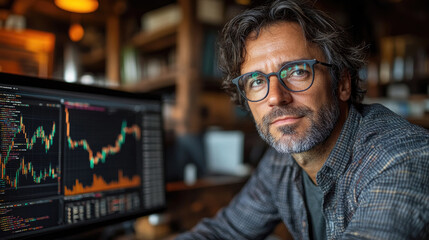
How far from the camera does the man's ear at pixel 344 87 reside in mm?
1179

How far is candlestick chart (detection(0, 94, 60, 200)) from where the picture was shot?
0.79 metres

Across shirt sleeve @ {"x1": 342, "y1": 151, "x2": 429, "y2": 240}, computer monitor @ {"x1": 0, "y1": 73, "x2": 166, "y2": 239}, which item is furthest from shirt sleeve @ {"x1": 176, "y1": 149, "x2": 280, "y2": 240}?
shirt sleeve @ {"x1": 342, "y1": 151, "x2": 429, "y2": 240}

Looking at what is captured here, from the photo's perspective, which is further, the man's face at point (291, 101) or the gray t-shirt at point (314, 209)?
the gray t-shirt at point (314, 209)

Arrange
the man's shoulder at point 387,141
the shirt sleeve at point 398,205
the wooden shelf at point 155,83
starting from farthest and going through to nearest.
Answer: the wooden shelf at point 155,83 < the man's shoulder at point 387,141 < the shirt sleeve at point 398,205

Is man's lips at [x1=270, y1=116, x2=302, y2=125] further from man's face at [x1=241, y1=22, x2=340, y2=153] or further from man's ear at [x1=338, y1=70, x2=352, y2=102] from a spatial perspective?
man's ear at [x1=338, y1=70, x2=352, y2=102]

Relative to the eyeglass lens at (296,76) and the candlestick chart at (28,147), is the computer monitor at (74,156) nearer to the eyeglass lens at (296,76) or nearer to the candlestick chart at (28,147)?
the candlestick chart at (28,147)

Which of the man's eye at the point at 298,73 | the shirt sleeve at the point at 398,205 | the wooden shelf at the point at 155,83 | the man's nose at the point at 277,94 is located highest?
the wooden shelf at the point at 155,83

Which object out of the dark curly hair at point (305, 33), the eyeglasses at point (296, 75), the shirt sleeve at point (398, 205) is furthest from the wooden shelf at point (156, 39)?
the shirt sleeve at point (398, 205)

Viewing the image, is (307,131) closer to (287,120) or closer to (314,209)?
(287,120)

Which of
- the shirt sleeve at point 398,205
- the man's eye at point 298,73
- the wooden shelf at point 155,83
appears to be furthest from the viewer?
the wooden shelf at point 155,83

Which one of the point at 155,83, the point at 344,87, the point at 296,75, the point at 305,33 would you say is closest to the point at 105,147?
the point at 296,75

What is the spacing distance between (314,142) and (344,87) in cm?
32

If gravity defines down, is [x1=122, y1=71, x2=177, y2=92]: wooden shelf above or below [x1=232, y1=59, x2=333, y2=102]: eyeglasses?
above

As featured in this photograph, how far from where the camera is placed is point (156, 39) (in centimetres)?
281
